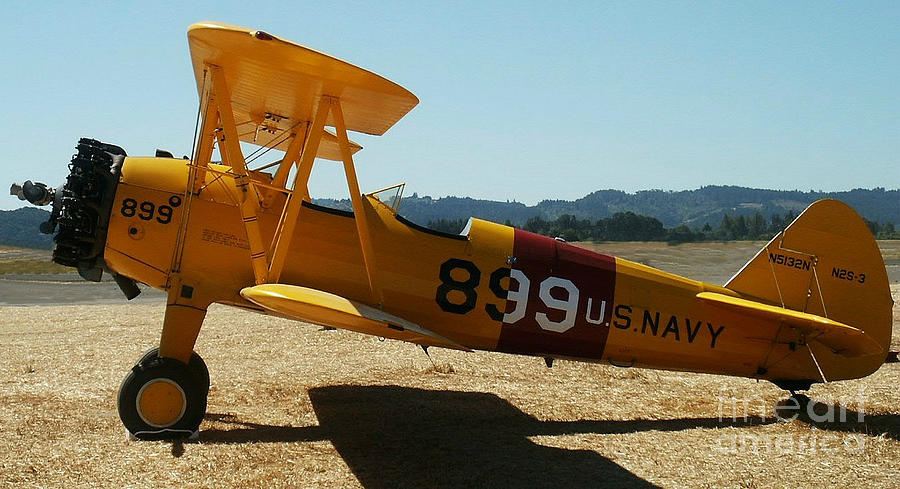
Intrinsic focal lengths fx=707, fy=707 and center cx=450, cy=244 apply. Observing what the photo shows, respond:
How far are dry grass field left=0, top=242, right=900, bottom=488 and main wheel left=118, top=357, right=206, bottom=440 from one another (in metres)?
0.19

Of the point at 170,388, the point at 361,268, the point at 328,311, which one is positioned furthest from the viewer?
the point at 361,268

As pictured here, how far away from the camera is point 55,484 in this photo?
15.3ft

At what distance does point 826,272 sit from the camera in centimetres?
755

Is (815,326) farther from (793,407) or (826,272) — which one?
(793,407)

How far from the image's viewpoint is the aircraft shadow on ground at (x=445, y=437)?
527cm

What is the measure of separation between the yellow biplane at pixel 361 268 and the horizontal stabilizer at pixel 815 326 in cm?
2

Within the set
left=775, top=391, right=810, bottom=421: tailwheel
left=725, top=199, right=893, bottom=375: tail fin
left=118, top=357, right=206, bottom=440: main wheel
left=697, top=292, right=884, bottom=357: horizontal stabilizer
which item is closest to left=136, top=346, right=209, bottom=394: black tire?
left=118, top=357, right=206, bottom=440: main wheel

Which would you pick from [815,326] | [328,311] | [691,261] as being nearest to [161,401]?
[328,311]

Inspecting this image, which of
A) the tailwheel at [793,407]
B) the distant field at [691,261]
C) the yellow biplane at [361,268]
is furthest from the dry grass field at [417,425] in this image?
the distant field at [691,261]

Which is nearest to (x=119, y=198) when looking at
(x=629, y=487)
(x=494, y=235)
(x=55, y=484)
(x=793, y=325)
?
(x=55, y=484)

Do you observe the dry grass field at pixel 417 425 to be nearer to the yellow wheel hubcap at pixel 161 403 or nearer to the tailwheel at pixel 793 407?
the tailwheel at pixel 793 407

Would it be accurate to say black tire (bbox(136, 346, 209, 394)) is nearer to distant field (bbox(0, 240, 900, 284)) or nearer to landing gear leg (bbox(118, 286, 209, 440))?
landing gear leg (bbox(118, 286, 209, 440))

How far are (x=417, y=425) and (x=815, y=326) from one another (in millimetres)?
3945

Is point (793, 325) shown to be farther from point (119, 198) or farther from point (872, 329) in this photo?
point (119, 198)
